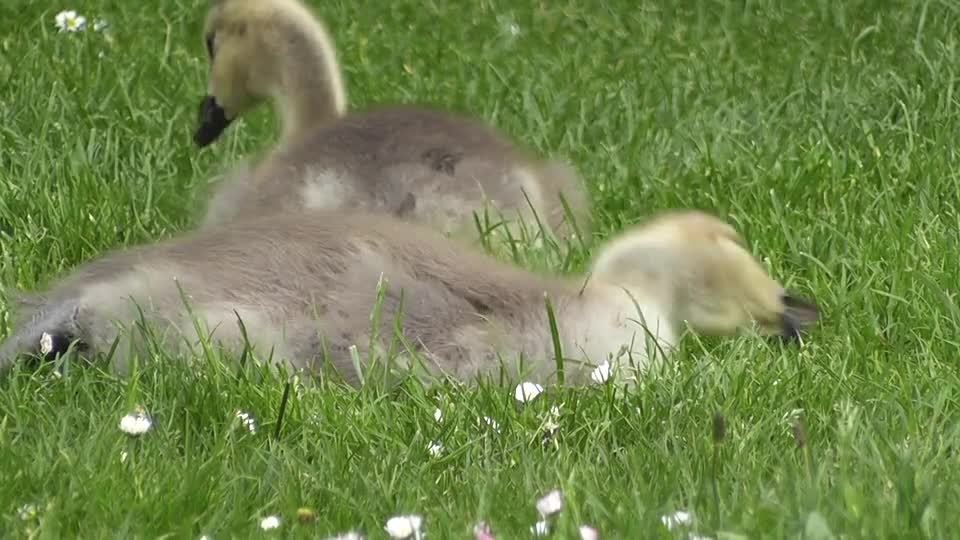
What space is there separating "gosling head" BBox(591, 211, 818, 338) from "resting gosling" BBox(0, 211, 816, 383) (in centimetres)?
14

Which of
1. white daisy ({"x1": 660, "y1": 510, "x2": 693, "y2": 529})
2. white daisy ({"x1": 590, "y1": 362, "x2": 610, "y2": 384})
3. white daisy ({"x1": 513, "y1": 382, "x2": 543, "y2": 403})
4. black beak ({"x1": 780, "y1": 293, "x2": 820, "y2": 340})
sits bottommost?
black beak ({"x1": 780, "y1": 293, "x2": 820, "y2": 340})

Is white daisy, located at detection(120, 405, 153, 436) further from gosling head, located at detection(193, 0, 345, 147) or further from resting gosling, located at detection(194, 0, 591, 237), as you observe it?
gosling head, located at detection(193, 0, 345, 147)

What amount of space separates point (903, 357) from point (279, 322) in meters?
1.30

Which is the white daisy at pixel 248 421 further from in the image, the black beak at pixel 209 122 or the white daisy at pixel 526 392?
the black beak at pixel 209 122

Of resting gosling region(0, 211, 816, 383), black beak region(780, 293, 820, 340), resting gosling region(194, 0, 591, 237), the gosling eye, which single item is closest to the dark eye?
the gosling eye

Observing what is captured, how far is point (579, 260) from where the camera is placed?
16.1 ft

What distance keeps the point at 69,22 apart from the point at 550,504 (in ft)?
14.7

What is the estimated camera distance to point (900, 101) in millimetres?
6078

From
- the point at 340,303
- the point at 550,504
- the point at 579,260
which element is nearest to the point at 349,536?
the point at 550,504

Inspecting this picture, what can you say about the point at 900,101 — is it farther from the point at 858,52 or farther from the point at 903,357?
the point at 903,357

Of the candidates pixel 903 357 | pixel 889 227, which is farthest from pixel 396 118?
pixel 903 357

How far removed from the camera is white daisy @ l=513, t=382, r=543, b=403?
12.2 ft

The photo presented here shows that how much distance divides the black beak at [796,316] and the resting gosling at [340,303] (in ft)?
0.90

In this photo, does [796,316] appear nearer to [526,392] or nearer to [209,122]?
[526,392]
